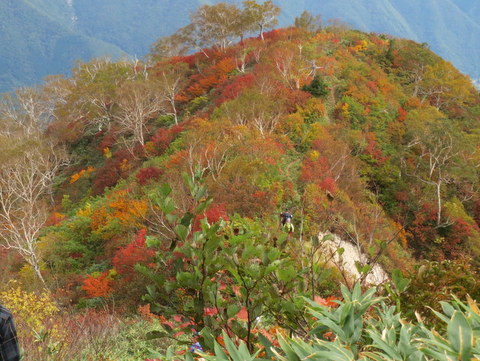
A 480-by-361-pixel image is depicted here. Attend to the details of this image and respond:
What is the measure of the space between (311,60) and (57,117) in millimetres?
23122

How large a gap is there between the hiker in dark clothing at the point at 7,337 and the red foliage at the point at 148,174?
14.6m

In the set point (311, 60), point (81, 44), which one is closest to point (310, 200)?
point (311, 60)

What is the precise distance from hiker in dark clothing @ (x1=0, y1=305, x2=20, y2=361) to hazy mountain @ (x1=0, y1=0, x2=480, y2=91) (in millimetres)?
151388

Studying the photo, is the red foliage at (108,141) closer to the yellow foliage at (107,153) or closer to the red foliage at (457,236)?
the yellow foliage at (107,153)

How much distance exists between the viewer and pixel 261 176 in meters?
13.1

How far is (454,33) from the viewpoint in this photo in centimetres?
18488

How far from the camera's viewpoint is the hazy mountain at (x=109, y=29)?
15075 centimetres

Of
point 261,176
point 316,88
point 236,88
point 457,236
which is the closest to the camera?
point 261,176

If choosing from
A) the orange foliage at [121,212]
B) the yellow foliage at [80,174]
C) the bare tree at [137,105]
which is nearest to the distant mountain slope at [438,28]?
the bare tree at [137,105]

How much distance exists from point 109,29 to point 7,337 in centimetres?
21021

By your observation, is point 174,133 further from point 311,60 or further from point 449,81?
point 449,81

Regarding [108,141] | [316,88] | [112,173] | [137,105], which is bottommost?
[112,173]

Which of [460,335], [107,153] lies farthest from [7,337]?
[107,153]

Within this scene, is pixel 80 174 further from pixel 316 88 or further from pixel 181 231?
pixel 181 231
